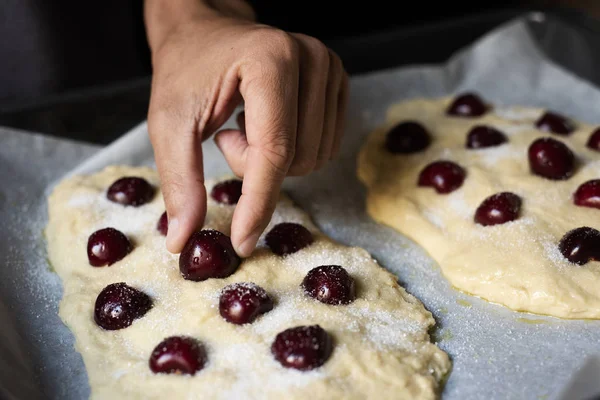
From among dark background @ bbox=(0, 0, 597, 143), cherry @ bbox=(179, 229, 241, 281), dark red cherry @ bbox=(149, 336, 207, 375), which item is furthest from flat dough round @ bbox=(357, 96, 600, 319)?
dark red cherry @ bbox=(149, 336, 207, 375)

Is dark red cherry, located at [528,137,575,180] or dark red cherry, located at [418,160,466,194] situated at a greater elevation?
dark red cherry, located at [528,137,575,180]

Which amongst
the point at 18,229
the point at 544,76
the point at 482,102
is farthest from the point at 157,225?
the point at 544,76

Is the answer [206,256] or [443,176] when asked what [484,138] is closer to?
[443,176]

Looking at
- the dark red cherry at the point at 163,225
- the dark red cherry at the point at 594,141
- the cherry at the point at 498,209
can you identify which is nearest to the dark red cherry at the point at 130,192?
the dark red cherry at the point at 163,225

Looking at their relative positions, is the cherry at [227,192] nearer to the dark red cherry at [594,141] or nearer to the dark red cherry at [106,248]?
the dark red cherry at [106,248]

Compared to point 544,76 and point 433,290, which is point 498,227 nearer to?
point 433,290

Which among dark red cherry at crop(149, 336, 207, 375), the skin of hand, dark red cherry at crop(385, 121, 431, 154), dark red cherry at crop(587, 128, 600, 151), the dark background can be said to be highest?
the skin of hand

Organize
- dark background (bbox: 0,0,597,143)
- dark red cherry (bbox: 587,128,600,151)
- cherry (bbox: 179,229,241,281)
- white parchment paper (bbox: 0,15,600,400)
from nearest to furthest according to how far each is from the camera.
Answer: white parchment paper (bbox: 0,15,600,400), cherry (bbox: 179,229,241,281), dark red cherry (bbox: 587,128,600,151), dark background (bbox: 0,0,597,143)

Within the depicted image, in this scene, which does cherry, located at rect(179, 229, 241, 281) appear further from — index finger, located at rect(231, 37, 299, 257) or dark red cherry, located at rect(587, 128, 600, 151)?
dark red cherry, located at rect(587, 128, 600, 151)
